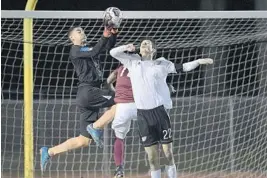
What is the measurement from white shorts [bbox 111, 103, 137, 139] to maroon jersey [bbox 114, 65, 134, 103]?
45 millimetres

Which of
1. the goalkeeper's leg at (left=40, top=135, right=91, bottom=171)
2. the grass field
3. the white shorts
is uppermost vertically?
the white shorts

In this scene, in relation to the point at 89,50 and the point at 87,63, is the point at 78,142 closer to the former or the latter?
the point at 87,63

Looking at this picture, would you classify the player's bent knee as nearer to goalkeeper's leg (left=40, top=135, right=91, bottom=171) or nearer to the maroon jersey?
goalkeeper's leg (left=40, top=135, right=91, bottom=171)

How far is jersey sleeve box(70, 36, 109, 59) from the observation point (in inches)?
293

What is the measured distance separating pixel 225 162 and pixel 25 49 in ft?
8.16

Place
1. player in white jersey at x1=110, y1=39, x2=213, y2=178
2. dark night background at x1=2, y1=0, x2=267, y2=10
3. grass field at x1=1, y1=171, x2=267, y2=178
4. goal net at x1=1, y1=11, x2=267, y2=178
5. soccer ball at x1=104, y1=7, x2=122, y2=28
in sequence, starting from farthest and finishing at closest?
1. dark night background at x1=2, y1=0, x2=267, y2=10
2. grass field at x1=1, y1=171, x2=267, y2=178
3. goal net at x1=1, y1=11, x2=267, y2=178
4. player in white jersey at x1=110, y1=39, x2=213, y2=178
5. soccer ball at x1=104, y1=7, x2=122, y2=28

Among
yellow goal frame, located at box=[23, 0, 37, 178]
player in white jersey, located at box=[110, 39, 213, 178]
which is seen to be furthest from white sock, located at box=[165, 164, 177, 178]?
yellow goal frame, located at box=[23, 0, 37, 178]

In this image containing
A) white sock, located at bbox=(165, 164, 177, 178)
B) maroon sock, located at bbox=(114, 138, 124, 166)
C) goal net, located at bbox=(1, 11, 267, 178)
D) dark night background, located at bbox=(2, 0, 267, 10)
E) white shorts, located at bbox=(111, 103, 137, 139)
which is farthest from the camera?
dark night background, located at bbox=(2, 0, 267, 10)

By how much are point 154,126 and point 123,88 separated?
0.43 m

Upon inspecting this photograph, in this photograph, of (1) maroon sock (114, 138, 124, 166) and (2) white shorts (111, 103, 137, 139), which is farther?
(1) maroon sock (114, 138, 124, 166)

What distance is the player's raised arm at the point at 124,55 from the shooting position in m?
7.39

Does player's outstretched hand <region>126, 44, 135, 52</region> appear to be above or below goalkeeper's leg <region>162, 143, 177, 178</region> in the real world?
above

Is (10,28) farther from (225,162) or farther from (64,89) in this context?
(225,162)

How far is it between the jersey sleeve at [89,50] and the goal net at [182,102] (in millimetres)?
461
